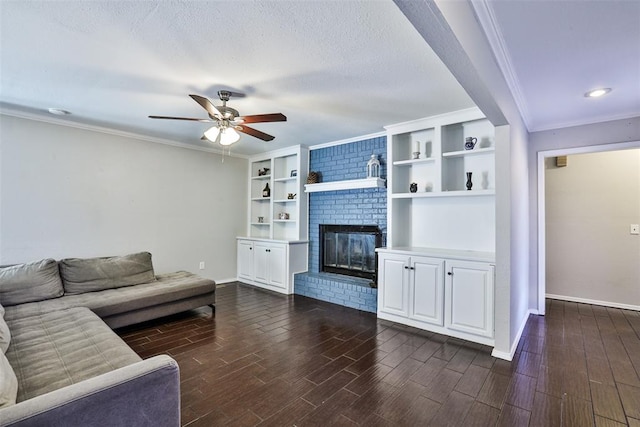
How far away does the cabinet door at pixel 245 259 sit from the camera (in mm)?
5457

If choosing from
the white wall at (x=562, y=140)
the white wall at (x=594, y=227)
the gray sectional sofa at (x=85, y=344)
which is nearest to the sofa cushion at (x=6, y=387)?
the gray sectional sofa at (x=85, y=344)

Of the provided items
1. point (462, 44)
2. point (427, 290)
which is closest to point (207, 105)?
point (462, 44)

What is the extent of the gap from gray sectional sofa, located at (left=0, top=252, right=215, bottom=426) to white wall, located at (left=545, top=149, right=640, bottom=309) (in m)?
5.12

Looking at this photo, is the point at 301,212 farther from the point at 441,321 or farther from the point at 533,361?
the point at 533,361

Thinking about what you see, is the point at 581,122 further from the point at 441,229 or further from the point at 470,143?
the point at 441,229

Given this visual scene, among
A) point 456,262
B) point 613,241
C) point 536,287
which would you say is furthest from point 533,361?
point 613,241

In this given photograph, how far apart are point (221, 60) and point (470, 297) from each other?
3102 mm

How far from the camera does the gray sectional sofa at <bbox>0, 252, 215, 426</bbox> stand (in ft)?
3.79

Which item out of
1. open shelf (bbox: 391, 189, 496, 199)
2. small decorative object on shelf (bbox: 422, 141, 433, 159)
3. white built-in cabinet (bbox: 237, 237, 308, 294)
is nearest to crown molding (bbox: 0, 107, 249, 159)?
white built-in cabinet (bbox: 237, 237, 308, 294)

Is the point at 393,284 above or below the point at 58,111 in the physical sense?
below

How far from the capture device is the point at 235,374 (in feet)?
7.82

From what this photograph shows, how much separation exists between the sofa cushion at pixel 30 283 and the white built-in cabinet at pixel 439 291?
3559mm

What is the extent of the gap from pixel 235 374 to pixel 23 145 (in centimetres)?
370

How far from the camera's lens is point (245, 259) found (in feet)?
18.3
